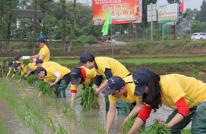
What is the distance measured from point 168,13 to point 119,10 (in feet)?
17.5

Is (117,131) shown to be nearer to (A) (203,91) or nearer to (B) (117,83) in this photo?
(B) (117,83)

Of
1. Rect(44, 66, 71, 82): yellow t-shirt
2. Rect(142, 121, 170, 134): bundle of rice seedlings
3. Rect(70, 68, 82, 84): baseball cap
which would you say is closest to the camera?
Rect(142, 121, 170, 134): bundle of rice seedlings

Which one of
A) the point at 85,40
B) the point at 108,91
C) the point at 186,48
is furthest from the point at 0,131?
the point at 85,40

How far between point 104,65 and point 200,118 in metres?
2.91

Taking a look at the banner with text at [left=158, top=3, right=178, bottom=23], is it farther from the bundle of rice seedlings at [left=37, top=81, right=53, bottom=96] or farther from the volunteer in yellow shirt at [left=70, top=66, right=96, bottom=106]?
the volunteer in yellow shirt at [left=70, top=66, right=96, bottom=106]

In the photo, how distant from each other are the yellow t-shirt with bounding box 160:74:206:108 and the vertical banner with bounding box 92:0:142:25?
1147 inches

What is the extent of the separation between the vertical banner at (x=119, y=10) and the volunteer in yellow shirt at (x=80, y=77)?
83.5 ft

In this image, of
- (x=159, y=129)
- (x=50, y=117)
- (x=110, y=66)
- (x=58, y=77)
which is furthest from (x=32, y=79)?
(x=159, y=129)

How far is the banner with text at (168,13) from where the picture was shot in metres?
35.8

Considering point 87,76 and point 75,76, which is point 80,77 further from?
point 87,76

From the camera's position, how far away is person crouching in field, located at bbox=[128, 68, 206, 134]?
413cm

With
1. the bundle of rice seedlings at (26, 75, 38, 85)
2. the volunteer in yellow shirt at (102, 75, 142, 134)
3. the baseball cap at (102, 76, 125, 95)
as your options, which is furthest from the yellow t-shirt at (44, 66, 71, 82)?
the baseball cap at (102, 76, 125, 95)

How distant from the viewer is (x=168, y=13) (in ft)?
120

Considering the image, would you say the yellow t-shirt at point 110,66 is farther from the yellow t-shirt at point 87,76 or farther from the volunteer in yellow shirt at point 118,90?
the volunteer in yellow shirt at point 118,90
